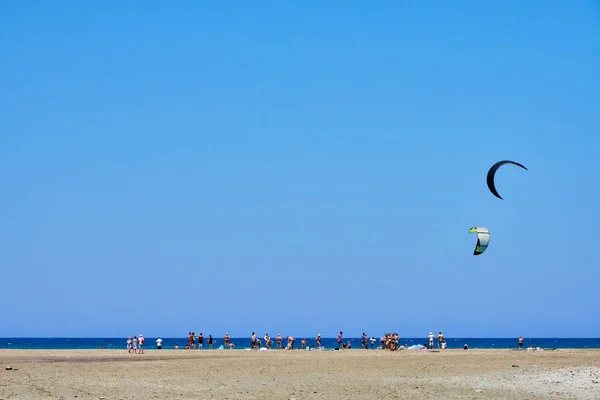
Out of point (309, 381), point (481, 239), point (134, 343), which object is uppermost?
point (481, 239)

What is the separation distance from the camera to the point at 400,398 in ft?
62.1

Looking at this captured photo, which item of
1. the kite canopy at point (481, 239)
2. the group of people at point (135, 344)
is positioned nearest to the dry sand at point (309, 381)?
the kite canopy at point (481, 239)

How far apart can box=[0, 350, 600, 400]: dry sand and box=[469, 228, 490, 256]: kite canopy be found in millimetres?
4050

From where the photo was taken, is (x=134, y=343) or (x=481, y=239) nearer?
(x=481, y=239)

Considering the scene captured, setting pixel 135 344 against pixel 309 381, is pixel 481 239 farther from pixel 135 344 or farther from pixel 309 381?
pixel 135 344

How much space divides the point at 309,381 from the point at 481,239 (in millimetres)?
8554

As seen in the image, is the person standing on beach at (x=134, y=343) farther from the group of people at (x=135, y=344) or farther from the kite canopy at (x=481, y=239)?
the kite canopy at (x=481, y=239)

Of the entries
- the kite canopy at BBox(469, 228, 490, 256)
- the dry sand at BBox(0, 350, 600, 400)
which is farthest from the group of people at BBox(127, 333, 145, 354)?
the kite canopy at BBox(469, 228, 490, 256)

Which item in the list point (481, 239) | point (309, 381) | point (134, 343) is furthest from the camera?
point (134, 343)

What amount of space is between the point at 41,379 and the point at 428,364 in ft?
46.9

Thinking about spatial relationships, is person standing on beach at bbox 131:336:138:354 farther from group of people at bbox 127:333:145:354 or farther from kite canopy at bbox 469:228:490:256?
kite canopy at bbox 469:228:490:256

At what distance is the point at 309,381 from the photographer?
23031 millimetres

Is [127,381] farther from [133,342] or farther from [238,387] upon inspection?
[133,342]

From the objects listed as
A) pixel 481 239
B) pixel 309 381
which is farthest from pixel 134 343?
pixel 481 239
